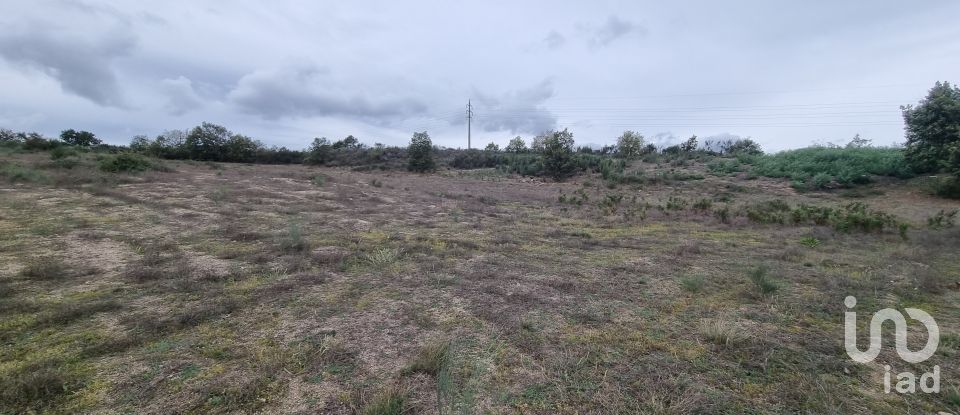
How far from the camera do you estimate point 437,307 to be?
4613mm

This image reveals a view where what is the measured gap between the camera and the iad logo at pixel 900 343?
313 cm

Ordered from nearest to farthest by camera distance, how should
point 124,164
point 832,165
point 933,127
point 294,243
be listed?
point 294,243 < point 933,127 < point 124,164 < point 832,165

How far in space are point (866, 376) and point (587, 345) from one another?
231 centimetres

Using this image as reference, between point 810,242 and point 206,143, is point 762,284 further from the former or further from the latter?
point 206,143

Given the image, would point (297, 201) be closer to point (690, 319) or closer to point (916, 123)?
point (690, 319)

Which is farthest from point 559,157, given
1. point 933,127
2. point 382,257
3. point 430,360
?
point 430,360

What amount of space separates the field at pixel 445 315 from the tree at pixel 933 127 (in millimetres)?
12582

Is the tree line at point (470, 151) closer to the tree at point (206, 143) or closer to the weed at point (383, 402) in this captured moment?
the tree at point (206, 143)

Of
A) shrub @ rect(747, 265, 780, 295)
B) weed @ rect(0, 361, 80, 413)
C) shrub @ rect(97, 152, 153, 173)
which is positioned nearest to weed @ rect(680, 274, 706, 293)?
shrub @ rect(747, 265, 780, 295)

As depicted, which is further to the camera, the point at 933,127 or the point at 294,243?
the point at 933,127

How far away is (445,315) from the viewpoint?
4383 mm

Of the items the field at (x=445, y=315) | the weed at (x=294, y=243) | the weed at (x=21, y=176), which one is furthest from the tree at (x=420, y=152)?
the weed at (x=294, y=243)

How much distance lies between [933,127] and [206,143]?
52390 mm

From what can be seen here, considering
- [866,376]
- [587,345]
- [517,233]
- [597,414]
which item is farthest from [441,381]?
[517,233]
